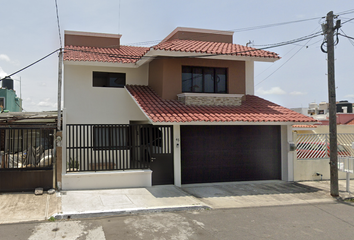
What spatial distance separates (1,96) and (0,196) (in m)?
21.8

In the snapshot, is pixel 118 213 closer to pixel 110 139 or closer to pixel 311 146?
pixel 110 139

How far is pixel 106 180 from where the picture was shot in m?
9.54

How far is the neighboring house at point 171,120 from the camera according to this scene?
986cm

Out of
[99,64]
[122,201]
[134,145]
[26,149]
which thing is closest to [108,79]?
[99,64]

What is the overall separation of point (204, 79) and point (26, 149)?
7274 mm

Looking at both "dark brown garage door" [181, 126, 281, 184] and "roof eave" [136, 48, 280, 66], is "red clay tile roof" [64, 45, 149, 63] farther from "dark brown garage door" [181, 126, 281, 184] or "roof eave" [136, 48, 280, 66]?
"dark brown garage door" [181, 126, 281, 184]

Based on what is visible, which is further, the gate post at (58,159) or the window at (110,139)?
the window at (110,139)

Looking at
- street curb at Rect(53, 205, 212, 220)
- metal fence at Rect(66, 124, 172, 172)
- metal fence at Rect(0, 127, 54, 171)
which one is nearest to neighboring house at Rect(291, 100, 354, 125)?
metal fence at Rect(66, 124, 172, 172)

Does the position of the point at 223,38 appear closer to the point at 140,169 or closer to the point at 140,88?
the point at 140,88

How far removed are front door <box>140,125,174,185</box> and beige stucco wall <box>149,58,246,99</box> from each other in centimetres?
194

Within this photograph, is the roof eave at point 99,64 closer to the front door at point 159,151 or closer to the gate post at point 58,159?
the front door at point 159,151

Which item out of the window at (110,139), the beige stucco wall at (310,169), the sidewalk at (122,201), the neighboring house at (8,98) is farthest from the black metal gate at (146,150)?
the neighboring house at (8,98)

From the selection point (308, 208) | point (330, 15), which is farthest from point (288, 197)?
point (330, 15)

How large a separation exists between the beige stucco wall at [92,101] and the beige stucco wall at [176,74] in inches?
59.0
